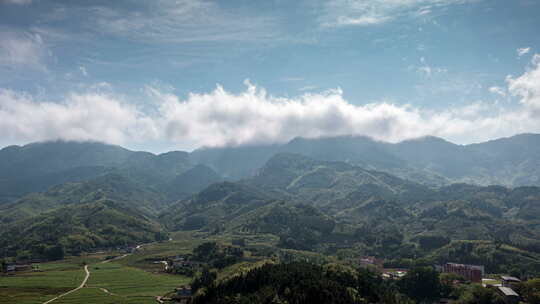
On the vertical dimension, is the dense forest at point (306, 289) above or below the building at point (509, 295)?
above

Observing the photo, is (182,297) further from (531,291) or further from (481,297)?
(531,291)

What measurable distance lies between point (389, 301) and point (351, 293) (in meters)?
17.7

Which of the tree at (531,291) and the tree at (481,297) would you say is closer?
the tree at (531,291)

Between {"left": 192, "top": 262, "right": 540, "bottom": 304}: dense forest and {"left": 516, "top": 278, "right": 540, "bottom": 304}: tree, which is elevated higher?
{"left": 192, "top": 262, "right": 540, "bottom": 304}: dense forest

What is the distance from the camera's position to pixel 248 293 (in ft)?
Result: 563

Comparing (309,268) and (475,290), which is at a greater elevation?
(309,268)

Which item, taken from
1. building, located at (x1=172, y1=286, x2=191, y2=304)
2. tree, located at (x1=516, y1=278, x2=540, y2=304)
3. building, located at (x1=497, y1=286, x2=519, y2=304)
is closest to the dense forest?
tree, located at (x1=516, y1=278, x2=540, y2=304)

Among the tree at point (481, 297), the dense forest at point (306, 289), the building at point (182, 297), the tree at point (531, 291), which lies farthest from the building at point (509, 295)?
the building at point (182, 297)

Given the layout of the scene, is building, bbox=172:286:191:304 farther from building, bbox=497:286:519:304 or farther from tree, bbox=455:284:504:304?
building, bbox=497:286:519:304

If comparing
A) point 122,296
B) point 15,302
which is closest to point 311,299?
point 122,296

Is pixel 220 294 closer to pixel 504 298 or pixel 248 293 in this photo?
pixel 248 293

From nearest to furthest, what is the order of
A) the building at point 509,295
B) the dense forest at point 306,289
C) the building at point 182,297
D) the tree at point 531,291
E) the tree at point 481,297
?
the dense forest at point 306,289, the building at point 182,297, the tree at point 531,291, the building at point 509,295, the tree at point 481,297

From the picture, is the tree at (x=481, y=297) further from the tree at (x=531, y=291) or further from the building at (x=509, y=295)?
the tree at (x=531, y=291)

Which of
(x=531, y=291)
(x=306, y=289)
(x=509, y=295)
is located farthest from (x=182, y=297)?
(x=531, y=291)
